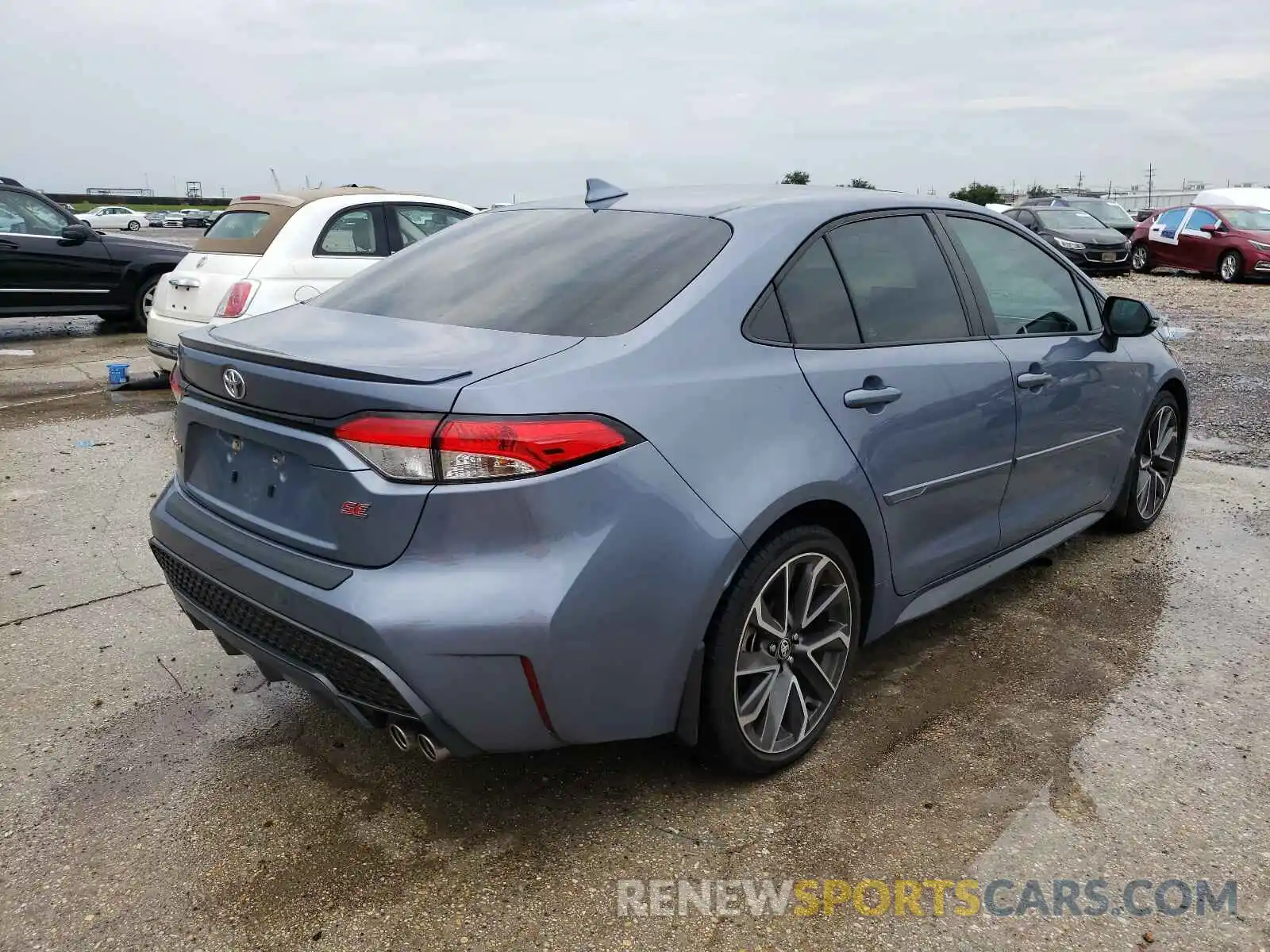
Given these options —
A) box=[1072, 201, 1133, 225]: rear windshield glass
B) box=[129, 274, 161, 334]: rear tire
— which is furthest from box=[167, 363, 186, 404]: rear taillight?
box=[1072, 201, 1133, 225]: rear windshield glass

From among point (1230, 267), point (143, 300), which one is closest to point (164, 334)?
point (143, 300)

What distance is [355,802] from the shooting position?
2.78 m

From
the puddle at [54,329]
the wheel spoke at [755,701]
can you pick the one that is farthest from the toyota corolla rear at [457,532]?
the puddle at [54,329]

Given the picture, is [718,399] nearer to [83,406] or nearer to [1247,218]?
[83,406]

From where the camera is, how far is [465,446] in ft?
7.36

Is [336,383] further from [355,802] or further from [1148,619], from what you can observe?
[1148,619]

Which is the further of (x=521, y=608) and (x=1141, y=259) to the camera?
(x=1141, y=259)

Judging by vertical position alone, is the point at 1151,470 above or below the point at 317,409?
below

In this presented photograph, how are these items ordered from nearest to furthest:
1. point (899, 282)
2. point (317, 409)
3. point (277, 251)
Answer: point (317, 409)
point (899, 282)
point (277, 251)

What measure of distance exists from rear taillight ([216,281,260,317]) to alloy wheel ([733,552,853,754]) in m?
5.22

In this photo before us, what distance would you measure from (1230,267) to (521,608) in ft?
66.0

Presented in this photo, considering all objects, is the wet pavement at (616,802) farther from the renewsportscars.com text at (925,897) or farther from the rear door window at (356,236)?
the rear door window at (356,236)

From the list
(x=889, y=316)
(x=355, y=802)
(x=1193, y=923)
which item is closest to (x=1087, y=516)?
(x=889, y=316)

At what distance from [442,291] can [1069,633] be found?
8.72 ft
